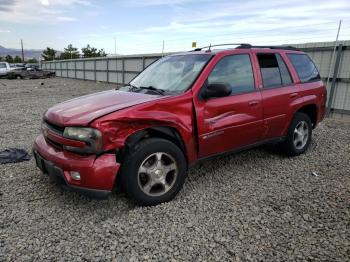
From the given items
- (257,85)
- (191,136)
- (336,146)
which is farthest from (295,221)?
(336,146)

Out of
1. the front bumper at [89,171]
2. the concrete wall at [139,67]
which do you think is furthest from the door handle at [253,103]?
the concrete wall at [139,67]

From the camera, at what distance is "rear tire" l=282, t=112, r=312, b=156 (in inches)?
191

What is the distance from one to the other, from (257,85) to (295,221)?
1.94 meters

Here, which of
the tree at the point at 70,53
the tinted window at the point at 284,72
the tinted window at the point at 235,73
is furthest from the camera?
the tree at the point at 70,53

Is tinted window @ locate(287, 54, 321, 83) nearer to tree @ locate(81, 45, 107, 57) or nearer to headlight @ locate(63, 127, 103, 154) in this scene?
headlight @ locate(63, 127, 103, 154)

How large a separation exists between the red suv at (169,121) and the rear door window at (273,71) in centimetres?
2

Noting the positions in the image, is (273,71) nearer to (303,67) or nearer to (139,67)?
(303,67)

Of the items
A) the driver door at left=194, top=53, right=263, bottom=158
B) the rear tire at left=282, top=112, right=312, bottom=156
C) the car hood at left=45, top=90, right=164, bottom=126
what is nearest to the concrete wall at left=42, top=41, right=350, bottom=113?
the rear tire at left=282, top=112, right=312, bottom=156

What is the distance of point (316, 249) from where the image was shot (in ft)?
8.70

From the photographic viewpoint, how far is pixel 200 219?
314 centimetres

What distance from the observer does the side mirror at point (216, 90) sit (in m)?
3.46

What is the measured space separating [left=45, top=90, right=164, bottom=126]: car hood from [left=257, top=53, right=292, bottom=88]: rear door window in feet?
5.94

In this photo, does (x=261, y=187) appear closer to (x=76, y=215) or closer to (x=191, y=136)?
(x=191, y=136)

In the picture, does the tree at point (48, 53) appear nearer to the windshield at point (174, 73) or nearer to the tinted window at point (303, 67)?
the windshield at point (174, 73)
